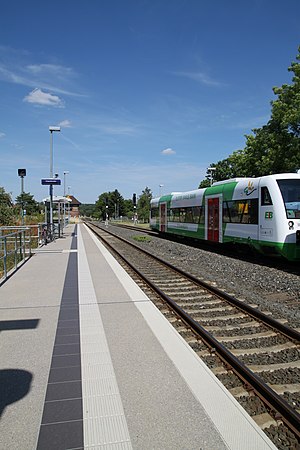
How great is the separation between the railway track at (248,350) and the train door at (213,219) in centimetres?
846

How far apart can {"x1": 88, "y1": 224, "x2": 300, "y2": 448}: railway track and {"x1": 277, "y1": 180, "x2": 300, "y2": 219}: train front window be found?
14.7ft

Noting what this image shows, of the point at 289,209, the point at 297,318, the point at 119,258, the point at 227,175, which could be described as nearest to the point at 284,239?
the point at 289,209

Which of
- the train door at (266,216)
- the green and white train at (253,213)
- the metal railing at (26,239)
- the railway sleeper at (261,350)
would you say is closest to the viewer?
the railway sleeper at (261,350)

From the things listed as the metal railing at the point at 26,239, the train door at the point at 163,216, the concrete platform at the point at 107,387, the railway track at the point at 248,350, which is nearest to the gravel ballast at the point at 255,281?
the railway track at the point at 248,350

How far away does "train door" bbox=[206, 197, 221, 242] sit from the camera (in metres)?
16.8

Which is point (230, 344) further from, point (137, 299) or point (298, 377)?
point (137, 299)

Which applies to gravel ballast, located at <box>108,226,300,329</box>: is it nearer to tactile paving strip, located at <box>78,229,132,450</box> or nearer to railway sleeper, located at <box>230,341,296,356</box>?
railway sleeper, located at <box>230,341,296,356</box>

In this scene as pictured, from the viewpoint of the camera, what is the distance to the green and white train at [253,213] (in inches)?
447

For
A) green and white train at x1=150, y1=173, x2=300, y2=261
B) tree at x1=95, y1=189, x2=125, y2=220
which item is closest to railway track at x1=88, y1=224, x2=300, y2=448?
green and white train at x1=150, y1=173, x2=300, y2=261

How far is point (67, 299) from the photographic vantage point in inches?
294

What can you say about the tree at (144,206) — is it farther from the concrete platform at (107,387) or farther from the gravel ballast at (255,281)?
the concrete platform at (107,387)

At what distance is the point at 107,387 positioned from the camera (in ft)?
12.1

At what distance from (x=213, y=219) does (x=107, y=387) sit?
47.1 ft

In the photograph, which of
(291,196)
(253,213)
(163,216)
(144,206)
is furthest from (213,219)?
(144,206)
